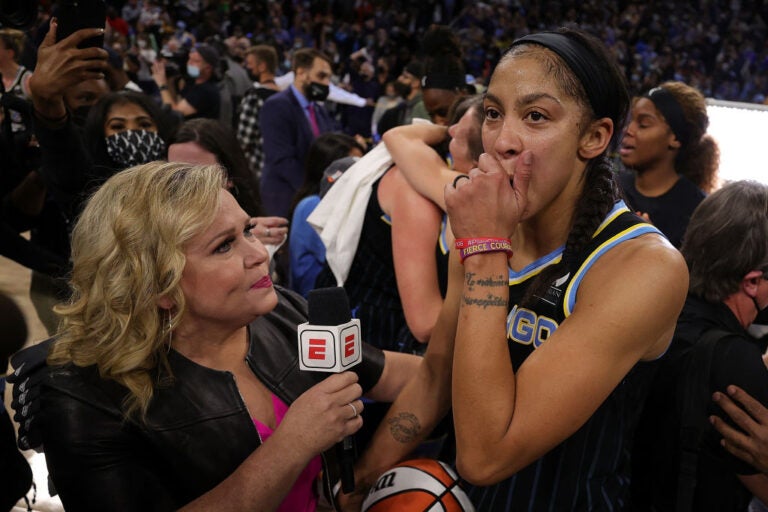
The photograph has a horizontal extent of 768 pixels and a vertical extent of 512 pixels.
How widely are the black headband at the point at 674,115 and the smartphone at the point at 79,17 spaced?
2.64 meters

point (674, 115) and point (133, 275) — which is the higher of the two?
point (133, 275)

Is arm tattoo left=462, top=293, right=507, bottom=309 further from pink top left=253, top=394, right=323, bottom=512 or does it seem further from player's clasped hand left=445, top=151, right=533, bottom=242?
pink top left=253, top=394, right=323, bottom=512

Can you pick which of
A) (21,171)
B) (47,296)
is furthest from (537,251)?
(47,296)

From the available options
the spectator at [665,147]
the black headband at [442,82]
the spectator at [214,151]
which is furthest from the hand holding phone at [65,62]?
the spectator at [665,147]

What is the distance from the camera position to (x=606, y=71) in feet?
4.76

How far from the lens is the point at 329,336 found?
1387 mm

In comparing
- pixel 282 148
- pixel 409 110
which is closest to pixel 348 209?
pixel 282 148

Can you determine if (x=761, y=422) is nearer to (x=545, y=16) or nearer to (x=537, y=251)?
(x=537, y=251)

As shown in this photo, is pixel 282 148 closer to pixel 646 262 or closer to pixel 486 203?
pixel 486 203

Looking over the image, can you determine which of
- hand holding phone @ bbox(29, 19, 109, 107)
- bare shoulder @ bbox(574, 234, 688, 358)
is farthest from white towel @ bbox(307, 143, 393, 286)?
bare shoulder @ bbox(574, 234, 688, 358)

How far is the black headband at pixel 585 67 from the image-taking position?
55.2 inches

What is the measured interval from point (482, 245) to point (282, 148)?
4247 mm

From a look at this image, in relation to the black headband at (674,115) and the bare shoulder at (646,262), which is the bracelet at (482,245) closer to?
the bare shoulder at (646,262)

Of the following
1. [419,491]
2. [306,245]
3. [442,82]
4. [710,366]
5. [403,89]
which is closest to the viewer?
[419,491]
